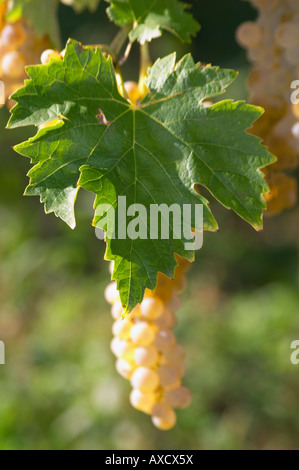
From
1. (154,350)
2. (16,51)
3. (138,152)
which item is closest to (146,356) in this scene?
(154,350)

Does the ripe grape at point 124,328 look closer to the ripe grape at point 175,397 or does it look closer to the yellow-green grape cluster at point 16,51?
the ripe grape at point 175,397

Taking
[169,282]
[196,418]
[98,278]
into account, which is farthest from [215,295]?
[169,282]

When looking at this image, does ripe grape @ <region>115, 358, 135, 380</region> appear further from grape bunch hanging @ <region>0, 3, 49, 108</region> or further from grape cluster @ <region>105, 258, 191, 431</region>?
grape bunch hanging @ <region>0, 3, 49, 108</region>

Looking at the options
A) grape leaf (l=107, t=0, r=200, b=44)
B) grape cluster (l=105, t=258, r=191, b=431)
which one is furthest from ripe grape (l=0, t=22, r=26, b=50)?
grape cluster (l=105, t=258, r=191, b=431)

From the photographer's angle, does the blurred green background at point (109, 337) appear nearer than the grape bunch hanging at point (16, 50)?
No

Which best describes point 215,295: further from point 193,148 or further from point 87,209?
point 193,148

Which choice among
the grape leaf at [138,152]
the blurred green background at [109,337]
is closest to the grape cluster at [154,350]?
the grape leaf at [138,152]
